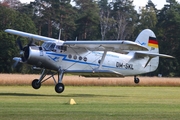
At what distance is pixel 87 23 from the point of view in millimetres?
101562

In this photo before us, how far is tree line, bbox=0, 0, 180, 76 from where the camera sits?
7994cm

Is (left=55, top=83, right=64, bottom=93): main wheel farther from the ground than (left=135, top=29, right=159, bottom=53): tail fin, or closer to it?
closer to it

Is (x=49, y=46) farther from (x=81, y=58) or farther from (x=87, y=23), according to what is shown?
(x=87, y=23)

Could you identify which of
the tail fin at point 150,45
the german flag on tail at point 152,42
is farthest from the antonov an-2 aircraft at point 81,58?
the german flag on tail at point 152,42

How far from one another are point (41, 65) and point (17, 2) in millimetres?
95321

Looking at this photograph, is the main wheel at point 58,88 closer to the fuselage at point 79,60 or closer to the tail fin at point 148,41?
the fuselage at point 79,60

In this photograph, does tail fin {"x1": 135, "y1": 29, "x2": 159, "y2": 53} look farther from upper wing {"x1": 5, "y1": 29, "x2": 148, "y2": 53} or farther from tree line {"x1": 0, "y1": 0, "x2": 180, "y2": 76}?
tree line {"x1": 0, "y1": 0, "x2": 180, "y2": 76}

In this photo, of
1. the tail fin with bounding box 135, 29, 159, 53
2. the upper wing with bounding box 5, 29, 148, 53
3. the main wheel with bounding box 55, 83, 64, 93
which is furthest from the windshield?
the tail fin with bounding box 135, 29, 159, 53

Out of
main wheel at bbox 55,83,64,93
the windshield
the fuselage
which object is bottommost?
main wheel at bbox 55,83,64,93

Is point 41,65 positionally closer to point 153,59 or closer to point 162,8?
point 153,59

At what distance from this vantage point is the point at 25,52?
2888 cm

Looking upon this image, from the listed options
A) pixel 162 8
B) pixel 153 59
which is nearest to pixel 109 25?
pixel 162 8

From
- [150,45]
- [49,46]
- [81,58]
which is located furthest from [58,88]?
[150,45]

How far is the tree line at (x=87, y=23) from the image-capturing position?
7994 cm
